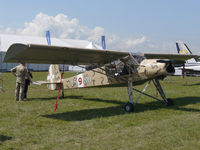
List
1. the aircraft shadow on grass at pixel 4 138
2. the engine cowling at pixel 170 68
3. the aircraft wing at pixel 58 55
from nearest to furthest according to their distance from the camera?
1. the aircraft shadow on grass at pixel 4 138
2. the aircraft wing at pixel 58 55
3. the engine cowling at pixel 170 68

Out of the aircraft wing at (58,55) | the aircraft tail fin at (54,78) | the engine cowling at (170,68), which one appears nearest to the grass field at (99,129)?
the engine cowling at (170,68)

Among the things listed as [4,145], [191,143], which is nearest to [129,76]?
[191,143]

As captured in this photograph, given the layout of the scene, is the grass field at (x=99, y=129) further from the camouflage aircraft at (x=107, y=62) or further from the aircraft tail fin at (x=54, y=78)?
the aircraft tail fin at (x=54, y=78)

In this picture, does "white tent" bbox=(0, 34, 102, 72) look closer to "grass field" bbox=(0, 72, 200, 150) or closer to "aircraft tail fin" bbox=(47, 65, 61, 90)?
"aircraft tail fin" bbox=(47, 65, 61, 90)

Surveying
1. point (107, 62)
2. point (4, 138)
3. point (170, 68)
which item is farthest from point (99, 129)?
point (107, 62)

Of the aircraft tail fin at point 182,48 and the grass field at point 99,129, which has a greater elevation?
the aircraft tail fin at point 182,48

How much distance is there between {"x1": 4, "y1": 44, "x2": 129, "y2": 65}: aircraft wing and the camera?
7.13m

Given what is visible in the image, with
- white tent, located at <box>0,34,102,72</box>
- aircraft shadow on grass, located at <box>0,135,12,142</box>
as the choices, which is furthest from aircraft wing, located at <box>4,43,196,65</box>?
white tent, located at <box>0,34,102,72</box>

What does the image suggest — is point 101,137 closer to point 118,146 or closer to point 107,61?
point 118,146

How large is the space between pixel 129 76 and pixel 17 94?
19.4ft

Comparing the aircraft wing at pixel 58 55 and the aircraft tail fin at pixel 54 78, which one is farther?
the aircraft tail fin at pixel 54 78

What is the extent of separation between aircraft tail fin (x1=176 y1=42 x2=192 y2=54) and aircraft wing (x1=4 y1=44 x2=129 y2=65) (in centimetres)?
1708

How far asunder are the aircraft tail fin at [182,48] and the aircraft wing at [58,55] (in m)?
17.1

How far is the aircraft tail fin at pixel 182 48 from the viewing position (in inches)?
974
